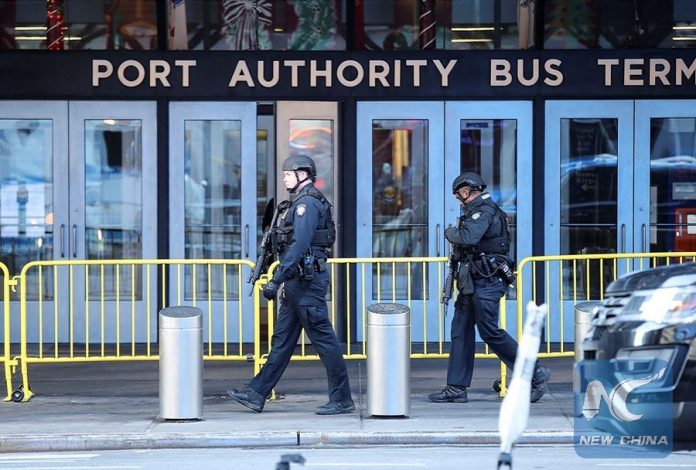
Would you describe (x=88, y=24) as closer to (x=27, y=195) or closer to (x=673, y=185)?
(x=27, y=195)

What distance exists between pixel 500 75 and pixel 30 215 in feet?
18.1

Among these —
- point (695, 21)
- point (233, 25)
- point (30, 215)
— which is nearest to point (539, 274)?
point (695, 21)

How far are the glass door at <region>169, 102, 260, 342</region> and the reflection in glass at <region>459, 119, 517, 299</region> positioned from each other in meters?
2.40

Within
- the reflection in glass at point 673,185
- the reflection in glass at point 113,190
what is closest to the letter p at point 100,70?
the reflection in glass at point 113,190

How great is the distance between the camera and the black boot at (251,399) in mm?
10320

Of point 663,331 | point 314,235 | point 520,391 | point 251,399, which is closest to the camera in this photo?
point 520,391

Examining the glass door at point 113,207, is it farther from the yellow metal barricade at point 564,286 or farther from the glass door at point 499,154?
the yellow metal barricade at point 564,286

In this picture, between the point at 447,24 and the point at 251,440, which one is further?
the point at 447,24

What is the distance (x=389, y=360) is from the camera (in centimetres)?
1001

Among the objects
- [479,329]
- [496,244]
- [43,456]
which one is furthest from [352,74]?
[43,456]

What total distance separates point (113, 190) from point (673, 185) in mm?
Answer: 6324

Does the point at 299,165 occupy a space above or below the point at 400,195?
above

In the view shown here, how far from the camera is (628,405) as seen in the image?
295 inches

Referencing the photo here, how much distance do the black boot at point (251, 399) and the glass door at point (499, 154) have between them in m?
4.61
